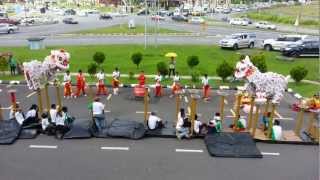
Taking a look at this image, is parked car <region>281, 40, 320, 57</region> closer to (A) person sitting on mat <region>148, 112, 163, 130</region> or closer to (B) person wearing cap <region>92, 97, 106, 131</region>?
(A) person sitting on mat <region>148, 112, 163, 130</region>

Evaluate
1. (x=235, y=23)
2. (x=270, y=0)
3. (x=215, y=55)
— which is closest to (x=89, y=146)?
(x=215, y=55)

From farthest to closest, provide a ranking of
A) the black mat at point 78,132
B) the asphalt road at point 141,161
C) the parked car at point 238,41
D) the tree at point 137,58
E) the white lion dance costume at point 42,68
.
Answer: the parked car at point 238,41 → the tree at point 137,58 → the white lion dance costume at point 42,68 → the black mat at point 78,132 → the asphalt road at point 141,161

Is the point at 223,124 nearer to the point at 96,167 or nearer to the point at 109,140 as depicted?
the point at 109,140

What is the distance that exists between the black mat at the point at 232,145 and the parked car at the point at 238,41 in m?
24.2

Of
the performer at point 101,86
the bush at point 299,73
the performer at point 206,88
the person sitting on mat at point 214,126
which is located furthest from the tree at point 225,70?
the person sitting on mat at point 214,126

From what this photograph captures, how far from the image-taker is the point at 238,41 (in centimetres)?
4088

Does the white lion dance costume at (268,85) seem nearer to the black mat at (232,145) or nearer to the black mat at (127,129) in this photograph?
the black mat at (232,145)

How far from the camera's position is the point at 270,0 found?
494ft

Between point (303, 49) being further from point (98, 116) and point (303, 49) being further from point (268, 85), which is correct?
point (98, 116)

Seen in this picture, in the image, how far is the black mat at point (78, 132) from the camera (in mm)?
17281

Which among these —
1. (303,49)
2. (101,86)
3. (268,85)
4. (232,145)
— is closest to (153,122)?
(232,145)

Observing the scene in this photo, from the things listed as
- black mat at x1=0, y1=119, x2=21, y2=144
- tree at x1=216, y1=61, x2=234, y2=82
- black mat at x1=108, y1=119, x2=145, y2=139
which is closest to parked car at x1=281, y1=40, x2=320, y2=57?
tree at x1=216, y1=61, x2=234, y2=82

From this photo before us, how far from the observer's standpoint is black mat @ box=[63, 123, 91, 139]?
56.7 ft

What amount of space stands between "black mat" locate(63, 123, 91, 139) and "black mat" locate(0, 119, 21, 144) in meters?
2.11
